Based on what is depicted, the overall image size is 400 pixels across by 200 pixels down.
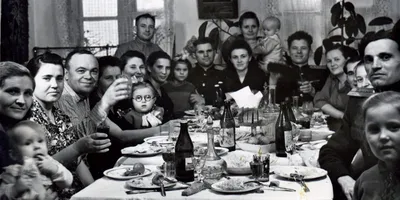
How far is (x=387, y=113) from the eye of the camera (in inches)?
58.9

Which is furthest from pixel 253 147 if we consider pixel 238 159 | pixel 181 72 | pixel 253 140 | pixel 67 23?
pixel 67 23

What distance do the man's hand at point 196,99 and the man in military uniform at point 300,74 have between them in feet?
1.56

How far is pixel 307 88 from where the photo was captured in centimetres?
262

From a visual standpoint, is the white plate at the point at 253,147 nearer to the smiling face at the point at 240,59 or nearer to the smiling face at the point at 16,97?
the smiling face at the point at 240,59

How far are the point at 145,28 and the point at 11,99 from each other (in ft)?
2.65

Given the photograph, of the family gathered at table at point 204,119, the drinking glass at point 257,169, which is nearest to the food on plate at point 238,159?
the family gathered at table at point 204,119

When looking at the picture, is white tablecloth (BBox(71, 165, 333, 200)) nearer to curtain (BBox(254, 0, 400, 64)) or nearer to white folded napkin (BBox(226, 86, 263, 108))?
curtain (BBox(254, 0, 400, 64))

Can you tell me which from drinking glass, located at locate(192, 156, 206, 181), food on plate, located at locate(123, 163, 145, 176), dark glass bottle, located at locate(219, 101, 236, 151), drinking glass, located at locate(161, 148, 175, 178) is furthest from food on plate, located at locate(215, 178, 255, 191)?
dark glass bottle, located at locate(219, 101, 236, 151)

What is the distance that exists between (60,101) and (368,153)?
4.08ft

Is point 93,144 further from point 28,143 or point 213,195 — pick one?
point 213,195

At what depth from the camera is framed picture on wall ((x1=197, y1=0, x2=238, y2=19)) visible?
2.42 m

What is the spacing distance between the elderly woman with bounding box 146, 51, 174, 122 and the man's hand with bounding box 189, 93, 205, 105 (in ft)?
0.41

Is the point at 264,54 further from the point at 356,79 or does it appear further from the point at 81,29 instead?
the point at 81,29

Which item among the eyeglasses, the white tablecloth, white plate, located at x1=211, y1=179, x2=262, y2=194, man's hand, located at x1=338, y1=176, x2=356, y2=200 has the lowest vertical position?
man's hand, located at x1=338, y1=176, x2=356, y2=200
